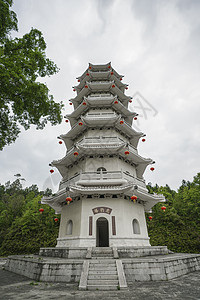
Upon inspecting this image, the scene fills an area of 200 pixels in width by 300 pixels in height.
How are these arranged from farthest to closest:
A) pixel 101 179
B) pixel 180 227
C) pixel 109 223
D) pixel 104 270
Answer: pixel 180 227 → pixel 101 179 → pixel 109 223 → pixel 104 270

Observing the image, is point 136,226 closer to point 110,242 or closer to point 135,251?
point 110,242

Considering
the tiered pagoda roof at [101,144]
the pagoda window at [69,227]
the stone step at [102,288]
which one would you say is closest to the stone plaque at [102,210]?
the tiered pagoda roof at [101,144]

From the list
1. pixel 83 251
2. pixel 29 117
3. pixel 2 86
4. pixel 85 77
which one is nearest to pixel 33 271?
pixel 83 251

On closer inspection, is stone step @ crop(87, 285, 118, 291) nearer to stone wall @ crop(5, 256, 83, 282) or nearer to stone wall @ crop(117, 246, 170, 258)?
stone wall @ crop(5, 256, 83, 282)

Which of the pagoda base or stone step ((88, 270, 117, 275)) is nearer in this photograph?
stone step ((88, 270, 117, 275))

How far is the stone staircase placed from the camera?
5.66m

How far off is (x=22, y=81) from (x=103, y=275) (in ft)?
28.4

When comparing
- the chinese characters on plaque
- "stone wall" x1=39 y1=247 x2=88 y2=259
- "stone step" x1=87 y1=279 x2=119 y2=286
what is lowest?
"stone step" x1=87 y1=279 x2=119 y2=286

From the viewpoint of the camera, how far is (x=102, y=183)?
11.5 metres

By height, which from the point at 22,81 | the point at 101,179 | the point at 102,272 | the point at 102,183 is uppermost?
the point at 22,81

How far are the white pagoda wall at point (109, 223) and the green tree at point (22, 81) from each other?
611 centimetres

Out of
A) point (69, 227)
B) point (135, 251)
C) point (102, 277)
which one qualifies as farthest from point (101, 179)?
point (102, 277)

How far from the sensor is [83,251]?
8.87 metres

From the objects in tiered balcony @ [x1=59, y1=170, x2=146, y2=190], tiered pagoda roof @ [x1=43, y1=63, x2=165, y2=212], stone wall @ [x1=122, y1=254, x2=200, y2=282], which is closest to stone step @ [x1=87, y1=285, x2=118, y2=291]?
stone wall @ [x1=122, y1=254, x2=200, y2=282]
